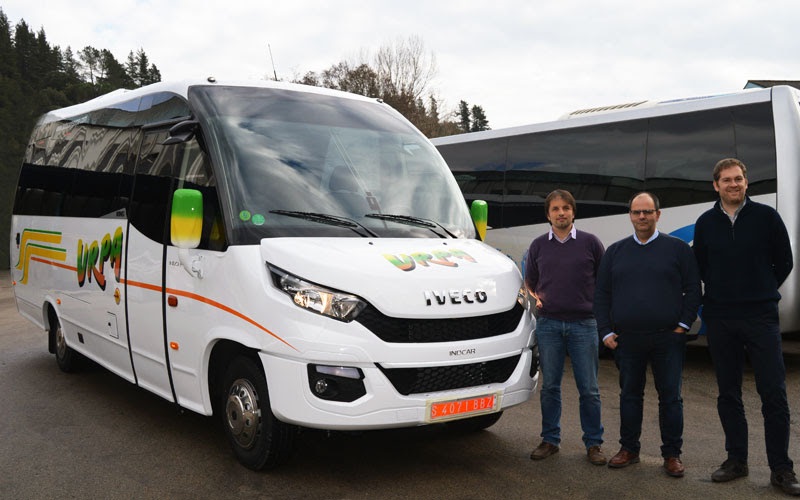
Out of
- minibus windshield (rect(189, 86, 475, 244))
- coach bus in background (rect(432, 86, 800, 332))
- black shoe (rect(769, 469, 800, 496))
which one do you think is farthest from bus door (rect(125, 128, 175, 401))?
coach bus in background (rect(432, 86, 800, 332))

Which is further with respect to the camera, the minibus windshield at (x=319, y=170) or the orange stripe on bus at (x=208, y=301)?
the minibus windshield at (x=319, y=170)

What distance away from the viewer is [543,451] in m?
4.98

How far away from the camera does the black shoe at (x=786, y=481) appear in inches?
165

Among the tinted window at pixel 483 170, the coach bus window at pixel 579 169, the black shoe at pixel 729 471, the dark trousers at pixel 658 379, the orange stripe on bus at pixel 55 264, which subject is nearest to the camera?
the black shoe at pixel 729 471

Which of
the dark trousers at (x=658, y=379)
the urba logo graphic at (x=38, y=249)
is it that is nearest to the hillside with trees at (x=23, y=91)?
the urba logo graphic at (x=38, y=249)

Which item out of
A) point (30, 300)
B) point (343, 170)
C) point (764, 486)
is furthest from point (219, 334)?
point (30, 300)

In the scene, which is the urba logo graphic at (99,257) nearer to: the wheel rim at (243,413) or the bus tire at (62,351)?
the bus tire at (62,351)

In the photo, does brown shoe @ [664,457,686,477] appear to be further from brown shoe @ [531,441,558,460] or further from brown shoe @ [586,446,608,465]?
brown shoe @ [531,441,558,460]

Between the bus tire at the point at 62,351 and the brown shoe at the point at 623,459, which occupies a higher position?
the bus tire at the point at 62,351

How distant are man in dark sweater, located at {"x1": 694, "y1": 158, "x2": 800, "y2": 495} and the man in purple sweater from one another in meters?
0.76

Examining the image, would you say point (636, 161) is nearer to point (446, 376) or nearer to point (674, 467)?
point (674, 467)

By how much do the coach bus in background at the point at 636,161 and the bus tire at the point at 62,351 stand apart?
572cm

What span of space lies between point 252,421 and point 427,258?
146 cm

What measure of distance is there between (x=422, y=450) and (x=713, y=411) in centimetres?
285
